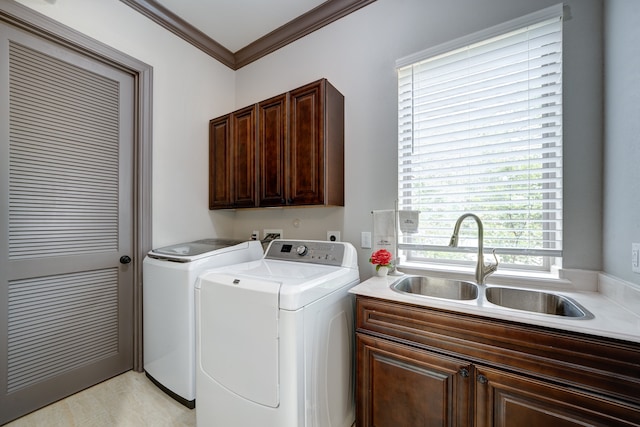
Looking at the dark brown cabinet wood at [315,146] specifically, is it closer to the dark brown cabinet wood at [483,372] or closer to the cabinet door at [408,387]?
the dark brown cabinet wood at [483,372]

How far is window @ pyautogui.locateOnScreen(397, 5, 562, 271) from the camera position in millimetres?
1412

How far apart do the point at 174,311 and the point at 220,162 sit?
136cm

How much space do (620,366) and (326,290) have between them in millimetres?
1063

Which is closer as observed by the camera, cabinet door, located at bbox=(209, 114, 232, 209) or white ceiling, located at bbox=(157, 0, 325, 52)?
white ceiling, located at bbox=(157, 0, 325, 52)

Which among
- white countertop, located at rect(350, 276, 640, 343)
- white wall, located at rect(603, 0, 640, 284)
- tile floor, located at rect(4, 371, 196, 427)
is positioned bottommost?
tile floor, located at rect(4, 371, 196, 427)

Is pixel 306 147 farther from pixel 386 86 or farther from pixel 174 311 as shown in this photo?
pixel 174 311

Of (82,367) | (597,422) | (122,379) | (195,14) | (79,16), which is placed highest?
(195,14)

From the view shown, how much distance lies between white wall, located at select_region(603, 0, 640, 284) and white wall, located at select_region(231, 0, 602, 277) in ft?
0.20

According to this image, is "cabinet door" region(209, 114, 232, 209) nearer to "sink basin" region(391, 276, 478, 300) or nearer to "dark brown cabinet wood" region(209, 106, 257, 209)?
"dark brown cabinet wood" region(209, 106, 257, 209)

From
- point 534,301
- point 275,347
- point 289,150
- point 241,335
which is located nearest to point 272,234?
point 289,150

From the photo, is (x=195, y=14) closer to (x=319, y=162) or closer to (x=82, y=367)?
(x=319, y=162)

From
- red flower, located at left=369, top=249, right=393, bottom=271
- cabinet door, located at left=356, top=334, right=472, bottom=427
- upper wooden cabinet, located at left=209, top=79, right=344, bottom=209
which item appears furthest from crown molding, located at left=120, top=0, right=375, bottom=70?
cabinet door, located at left=356, top=334, right=472, bottom=427

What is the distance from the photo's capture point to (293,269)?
1537 millimetres

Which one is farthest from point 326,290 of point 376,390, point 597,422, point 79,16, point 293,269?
point 79,16
